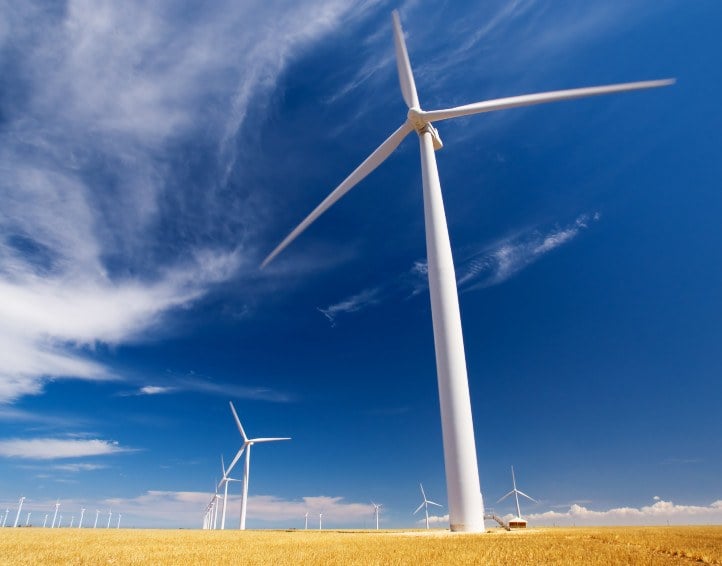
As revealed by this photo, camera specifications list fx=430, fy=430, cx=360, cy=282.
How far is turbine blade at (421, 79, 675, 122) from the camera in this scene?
36000 millimetres

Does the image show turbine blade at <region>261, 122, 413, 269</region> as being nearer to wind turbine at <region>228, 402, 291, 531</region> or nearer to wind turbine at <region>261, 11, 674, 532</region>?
wind turbine at <region>261, 11, 674, 532</region>

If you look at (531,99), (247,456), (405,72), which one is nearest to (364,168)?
(405,72)

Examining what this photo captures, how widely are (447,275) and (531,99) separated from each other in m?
19.4

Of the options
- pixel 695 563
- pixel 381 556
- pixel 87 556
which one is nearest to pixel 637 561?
pixel 695 563

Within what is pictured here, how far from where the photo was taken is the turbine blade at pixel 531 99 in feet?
118

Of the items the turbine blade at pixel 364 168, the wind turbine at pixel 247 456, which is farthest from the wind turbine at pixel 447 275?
the wind turbine at pixel 247 456

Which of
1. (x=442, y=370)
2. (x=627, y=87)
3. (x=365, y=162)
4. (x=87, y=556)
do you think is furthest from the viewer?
(x=365, y=162)

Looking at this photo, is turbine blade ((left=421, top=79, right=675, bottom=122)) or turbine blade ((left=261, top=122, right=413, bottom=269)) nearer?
turbine blade ((left=421, top=79, right=675, bottom=122))

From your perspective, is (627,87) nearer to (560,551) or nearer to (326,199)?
(326,199)

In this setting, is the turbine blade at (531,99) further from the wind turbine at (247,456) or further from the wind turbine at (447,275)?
the wind turbine at (247,456)

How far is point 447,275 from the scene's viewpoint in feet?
99.2

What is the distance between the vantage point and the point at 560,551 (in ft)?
53.2

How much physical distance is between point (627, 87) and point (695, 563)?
35.6 m

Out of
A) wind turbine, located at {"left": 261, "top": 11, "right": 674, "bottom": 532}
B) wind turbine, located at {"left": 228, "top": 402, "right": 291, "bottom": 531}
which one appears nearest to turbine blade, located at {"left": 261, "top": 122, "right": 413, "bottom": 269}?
wind turbine, located at {"left": 261, "top": 11, "right": 674, "bottom": 532}
